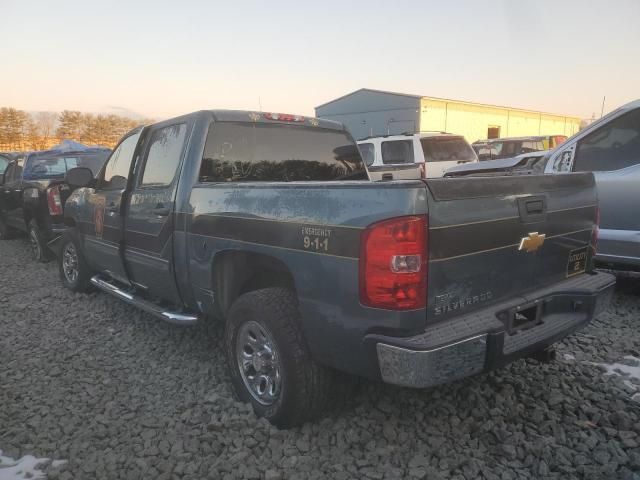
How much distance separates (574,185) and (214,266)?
7.56ft

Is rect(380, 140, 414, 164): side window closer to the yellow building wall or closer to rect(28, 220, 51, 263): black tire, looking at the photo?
rect(28, 220, 51, 263): black tire

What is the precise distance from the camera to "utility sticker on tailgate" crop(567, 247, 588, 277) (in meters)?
2.85

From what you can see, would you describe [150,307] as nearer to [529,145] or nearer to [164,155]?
[164,155]

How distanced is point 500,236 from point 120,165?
3594 mm

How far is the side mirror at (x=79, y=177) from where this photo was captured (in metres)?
4.63

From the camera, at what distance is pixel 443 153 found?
984 centimetres

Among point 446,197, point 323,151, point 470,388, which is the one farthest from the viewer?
point 323,151

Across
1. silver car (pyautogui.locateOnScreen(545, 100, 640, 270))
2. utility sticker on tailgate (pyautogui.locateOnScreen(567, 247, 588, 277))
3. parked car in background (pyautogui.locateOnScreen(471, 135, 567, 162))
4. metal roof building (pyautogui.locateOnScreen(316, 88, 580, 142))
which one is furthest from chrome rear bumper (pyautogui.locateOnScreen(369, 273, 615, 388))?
metal roof building (pyautogui.locateOnScreen(316, 88, 580, 142))

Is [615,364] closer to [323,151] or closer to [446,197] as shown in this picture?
[446,197]

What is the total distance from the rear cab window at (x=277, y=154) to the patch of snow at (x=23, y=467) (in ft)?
6.33

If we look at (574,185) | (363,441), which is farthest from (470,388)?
(574,185)

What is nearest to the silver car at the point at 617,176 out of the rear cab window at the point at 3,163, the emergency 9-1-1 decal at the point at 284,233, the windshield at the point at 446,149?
the emergency 9-1-1 decal at the point at 284,233

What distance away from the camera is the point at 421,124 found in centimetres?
2533

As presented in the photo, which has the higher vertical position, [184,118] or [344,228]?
[184,118]
